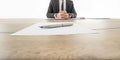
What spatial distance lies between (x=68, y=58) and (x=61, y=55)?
0.08 ft

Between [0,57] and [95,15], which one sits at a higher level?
[0,57]

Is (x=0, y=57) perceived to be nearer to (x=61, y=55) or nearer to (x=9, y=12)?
(x=61, y=55)

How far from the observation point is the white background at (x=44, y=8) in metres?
3.22

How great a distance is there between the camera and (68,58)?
12.9 inches

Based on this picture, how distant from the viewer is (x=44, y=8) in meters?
3.27

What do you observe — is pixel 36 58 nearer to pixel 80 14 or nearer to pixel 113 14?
pixel 80 14

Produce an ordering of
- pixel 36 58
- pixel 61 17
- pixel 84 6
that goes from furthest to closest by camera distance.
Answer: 1. pixel 84 6
2. pixel 61 17
3. pixel 36 58

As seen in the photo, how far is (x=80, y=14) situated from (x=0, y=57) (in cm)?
296

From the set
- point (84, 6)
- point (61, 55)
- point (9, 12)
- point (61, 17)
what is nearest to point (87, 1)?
point (84, 6)

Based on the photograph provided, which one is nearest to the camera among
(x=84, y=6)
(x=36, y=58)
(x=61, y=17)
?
(x=36, y=58)

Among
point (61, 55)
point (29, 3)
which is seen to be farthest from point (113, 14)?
point (61, 55)

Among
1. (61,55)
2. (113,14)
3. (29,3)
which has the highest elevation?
(61,55)

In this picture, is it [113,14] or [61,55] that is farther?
[113,14]

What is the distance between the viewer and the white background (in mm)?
3225
